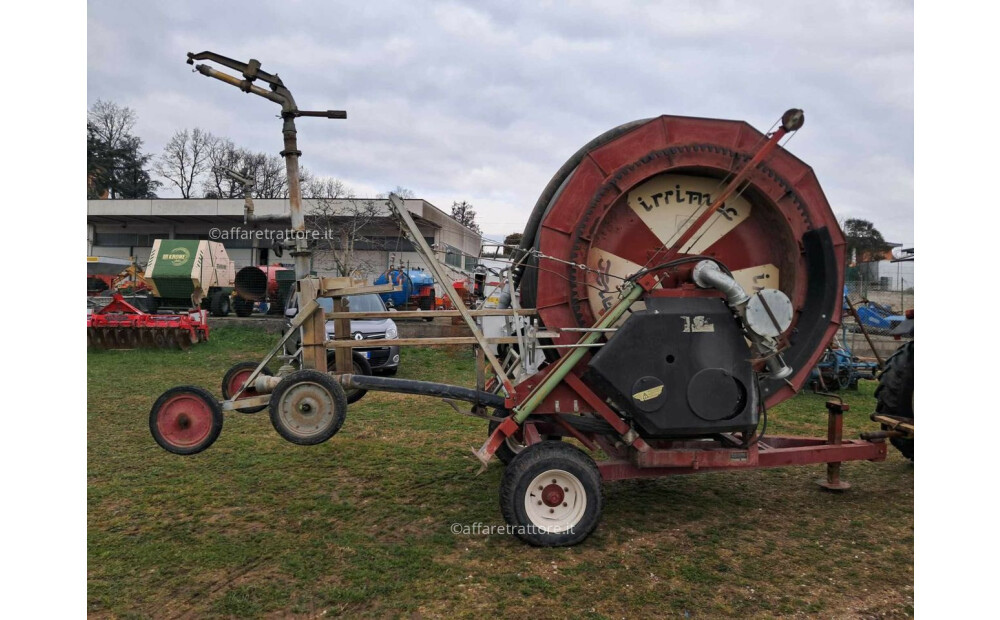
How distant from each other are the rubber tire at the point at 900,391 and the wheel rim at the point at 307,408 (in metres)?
5.13

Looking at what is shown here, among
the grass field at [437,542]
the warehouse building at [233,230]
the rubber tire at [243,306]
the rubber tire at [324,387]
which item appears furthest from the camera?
A: the warehouse building at [233,230]

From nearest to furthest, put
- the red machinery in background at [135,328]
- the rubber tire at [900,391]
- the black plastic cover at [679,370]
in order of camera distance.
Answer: the black plastic cover at [679,370] < the rubber tire at [900,391] < the red machinery in background at [135,328]

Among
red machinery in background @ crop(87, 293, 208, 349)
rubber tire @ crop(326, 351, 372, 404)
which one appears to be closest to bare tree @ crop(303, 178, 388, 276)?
red machinery in background @ crop(87, 293, 208, 349)

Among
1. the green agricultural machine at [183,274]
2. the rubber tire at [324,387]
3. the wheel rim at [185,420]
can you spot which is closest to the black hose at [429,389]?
the rubber tire at [324,387]

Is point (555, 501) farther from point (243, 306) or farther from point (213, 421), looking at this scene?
point (243, 306)

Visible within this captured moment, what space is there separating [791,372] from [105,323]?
51.8ft

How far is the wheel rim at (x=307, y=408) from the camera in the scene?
465cm

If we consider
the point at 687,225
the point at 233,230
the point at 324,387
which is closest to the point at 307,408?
the point at 324,387

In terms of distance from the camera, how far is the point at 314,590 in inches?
150

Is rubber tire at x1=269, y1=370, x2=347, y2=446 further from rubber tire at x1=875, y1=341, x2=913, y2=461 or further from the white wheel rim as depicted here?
rubber tire at x1=875, y1=341, x2=913, y2=461

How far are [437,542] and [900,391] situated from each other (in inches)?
183

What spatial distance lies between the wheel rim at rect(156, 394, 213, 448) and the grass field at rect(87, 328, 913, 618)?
2.13 ft

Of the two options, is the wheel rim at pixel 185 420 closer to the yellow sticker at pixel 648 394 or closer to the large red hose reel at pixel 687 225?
the large red hose reel at pixel 687 225

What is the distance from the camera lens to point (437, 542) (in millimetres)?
4512
